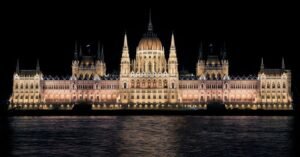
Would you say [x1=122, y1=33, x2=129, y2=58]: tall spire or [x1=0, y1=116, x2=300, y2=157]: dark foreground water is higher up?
[x1=122, y1=33, x2=129, y2=58]: tall spire

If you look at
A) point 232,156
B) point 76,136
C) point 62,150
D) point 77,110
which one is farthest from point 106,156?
point 77,110

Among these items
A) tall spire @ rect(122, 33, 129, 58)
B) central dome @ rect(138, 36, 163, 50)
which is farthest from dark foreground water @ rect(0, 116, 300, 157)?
central dome @ rect(138, 36, 163, 50)

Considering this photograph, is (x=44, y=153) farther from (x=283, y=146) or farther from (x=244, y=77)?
(x=244, y=77)

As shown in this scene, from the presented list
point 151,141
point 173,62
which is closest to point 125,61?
point 173,62

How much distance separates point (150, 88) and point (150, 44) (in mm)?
14043

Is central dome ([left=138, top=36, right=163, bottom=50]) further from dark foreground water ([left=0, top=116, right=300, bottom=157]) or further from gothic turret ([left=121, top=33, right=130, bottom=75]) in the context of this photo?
dark foreground water ([left=0, top=116, right=300, bottom=157])

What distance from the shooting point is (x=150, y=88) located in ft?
496

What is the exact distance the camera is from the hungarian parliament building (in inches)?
5856

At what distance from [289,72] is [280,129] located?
7950 centimetres

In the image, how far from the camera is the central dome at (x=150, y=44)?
159 m

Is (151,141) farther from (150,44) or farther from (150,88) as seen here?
(150,44)

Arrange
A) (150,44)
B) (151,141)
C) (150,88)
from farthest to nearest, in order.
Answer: (150,44) < (150,88) < (151,141)

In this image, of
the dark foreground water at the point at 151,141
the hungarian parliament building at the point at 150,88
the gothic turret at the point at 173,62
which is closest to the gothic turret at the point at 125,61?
the hungarian parliament building at the point at 150,88

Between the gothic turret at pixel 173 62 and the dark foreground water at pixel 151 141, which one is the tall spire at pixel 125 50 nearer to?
the gothic turret at pixel 173 62
